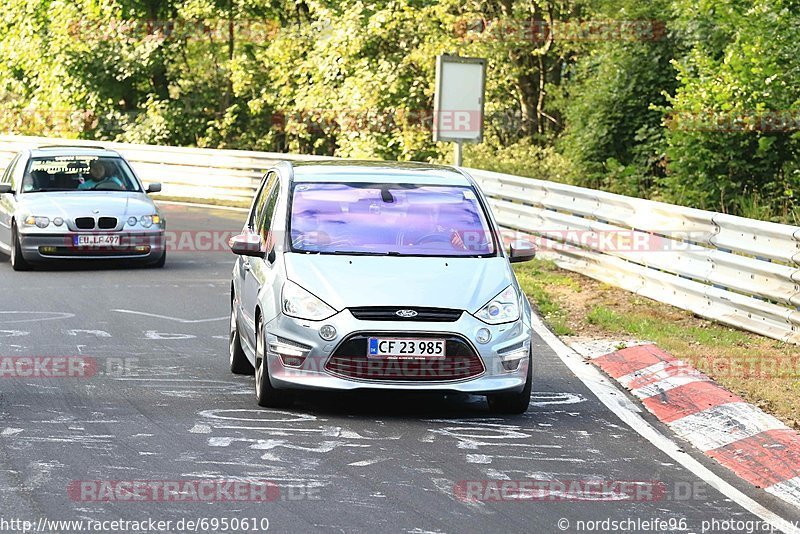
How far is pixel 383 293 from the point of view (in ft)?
30.7

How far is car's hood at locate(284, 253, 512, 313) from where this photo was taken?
30.6ft

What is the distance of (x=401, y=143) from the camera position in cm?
3262

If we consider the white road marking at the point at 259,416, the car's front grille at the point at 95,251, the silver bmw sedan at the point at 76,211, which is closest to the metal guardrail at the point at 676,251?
the silver bmw sedan at the point at 76,211

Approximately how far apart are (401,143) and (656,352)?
20985 mm

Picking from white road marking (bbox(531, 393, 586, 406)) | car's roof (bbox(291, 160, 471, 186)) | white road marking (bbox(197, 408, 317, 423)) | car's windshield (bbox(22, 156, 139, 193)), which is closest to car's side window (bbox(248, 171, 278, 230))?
car's roof (bbox(291, 160, 471, 186))

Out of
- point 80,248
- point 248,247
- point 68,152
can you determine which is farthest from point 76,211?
point 248,247

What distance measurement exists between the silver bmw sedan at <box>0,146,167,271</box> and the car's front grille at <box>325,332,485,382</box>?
9.32 m

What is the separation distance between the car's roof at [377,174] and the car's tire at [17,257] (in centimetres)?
771

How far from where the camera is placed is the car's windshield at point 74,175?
1892cm

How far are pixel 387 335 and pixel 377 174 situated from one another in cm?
191

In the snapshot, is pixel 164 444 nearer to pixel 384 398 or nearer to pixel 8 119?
pixel 384 398

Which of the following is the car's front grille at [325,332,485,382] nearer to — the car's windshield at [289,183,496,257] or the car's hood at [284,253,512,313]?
the car's hood at [284,253,512,313]

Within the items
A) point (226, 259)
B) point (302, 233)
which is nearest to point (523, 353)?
point (302, 233)

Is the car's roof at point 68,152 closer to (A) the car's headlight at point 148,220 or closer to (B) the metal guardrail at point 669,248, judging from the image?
(A) the car's headlight at point 148,220
